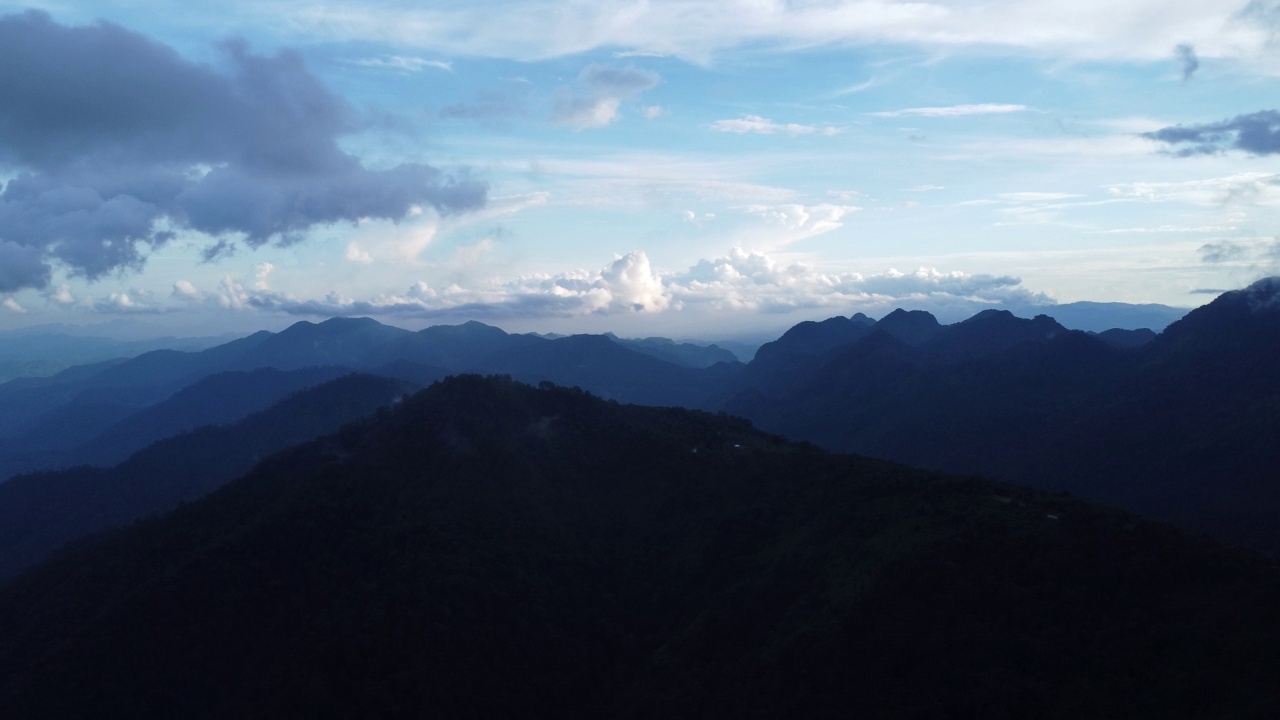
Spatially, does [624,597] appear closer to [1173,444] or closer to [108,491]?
[1173,444]

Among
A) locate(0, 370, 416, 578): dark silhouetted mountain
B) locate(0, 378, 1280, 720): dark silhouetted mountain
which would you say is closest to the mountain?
locate(0, 378, 1280, 720): dark silhouetted mountain

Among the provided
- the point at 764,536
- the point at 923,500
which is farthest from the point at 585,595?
the point at 923,500

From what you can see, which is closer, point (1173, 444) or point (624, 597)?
point (624, 597)

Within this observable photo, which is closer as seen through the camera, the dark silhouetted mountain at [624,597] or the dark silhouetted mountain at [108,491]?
the dark silhouetted mountain at [624,597]

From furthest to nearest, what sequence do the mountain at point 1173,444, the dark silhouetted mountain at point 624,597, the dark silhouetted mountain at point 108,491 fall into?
the dark silhouetted mountain at point 108,491 → the mountain at point 1173,444 → the dark silhouetted mountain at point 624,597

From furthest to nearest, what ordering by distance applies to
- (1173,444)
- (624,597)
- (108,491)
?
1. (108,491)
2. (1173,444)
3. (624,597)

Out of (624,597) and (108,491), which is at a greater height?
(624,597)

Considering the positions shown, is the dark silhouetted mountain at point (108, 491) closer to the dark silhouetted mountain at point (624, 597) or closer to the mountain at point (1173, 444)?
the dark silhouetted mountain at point (624, 597)

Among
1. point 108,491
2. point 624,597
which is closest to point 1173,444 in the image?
point 624,597

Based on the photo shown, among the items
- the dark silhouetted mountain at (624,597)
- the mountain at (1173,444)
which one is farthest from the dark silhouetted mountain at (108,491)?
the mountain at (1173,444)

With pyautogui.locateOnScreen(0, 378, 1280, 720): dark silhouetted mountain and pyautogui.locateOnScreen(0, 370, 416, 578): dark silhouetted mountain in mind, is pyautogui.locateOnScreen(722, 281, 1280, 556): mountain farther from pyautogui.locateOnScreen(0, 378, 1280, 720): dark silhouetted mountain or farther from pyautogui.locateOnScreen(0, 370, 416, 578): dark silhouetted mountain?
pyautogui.locateOnScreen(0, 370, 416, 578): dark silhouetted mountain
